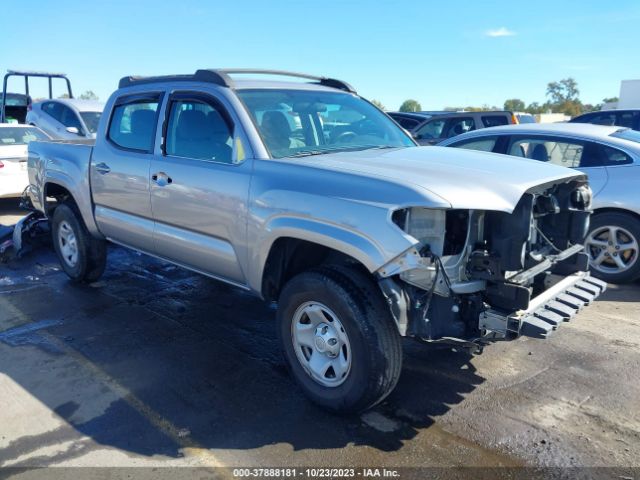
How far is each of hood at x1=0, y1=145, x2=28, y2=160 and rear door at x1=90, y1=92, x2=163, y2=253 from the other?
16.5 feet

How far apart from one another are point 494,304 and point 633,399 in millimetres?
1294

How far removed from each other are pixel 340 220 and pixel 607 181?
3987 mm

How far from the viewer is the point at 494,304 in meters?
3.14

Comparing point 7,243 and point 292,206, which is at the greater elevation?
point 292,206

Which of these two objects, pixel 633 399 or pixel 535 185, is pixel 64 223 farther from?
pixel 633 399

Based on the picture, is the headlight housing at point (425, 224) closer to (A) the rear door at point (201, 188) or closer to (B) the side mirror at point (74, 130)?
(A) the rear door at point (201, 188)

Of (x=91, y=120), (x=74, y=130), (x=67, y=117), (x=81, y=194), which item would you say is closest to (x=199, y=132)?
(x=81, y=194)

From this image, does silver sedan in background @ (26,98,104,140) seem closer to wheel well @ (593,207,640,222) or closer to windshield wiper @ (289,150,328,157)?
windshield wiper @ (289,150,328,157)

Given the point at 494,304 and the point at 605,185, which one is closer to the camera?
the point at 494,304

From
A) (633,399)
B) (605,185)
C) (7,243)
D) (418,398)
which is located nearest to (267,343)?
(418,398)

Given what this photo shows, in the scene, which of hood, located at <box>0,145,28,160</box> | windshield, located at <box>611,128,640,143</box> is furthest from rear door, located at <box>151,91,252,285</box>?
hood, located at <box>0,145,28,160</box>

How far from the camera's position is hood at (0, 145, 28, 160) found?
9312mm

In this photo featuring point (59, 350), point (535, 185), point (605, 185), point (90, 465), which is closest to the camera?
point (90, 465)

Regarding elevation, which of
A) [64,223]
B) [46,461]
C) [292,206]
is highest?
[292,206]
